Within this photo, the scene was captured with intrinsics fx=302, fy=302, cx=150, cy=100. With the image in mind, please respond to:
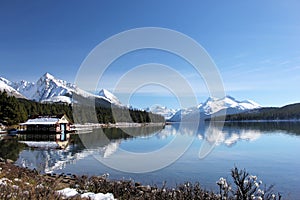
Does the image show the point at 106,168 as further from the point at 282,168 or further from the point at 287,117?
the point at 287,117

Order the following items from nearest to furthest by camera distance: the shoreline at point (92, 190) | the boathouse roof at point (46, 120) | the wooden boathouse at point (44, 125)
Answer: the shoreline at point (92, 190)
the wooden boathouse at point (44, 125)
the boathouse roof at point (46, 120)

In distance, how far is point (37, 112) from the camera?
91.1m

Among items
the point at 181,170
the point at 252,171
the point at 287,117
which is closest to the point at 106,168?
the point at 181,170

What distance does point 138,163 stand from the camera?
70.4 feet

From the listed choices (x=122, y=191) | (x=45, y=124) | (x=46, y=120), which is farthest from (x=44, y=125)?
(x=122, y=191)

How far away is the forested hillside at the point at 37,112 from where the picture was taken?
63406 millimetres

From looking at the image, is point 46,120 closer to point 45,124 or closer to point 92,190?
point 45,124

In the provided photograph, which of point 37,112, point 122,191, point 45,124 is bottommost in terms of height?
point 122,191

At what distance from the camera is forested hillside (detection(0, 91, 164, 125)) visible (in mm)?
63406

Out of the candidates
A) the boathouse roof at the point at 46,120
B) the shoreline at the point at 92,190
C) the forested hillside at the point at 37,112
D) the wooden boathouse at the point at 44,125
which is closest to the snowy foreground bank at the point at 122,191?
the shoreline at the point at 92,190

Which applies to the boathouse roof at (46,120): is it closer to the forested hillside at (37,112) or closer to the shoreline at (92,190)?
the forested hillside at (37,112)

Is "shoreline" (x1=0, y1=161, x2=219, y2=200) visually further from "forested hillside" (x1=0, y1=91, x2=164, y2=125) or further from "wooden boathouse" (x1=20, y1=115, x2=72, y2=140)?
"forested hillside" (x1=0, y1=91, x2=164, y2=125)

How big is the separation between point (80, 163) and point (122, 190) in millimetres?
11947

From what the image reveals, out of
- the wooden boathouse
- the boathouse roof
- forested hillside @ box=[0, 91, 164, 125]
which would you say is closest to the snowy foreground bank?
the wooden boathouse
